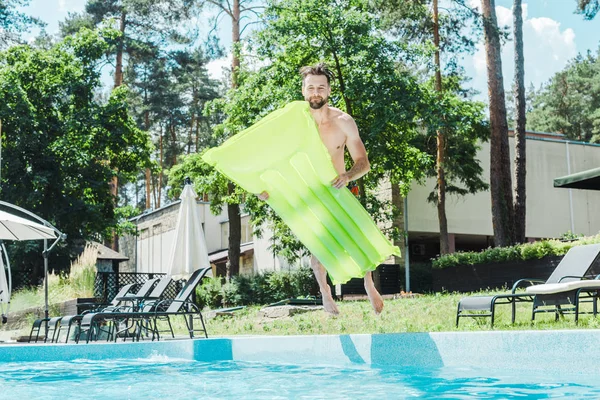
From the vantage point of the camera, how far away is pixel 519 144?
60.7 ft

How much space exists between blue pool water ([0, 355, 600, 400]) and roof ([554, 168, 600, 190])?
26.5ft

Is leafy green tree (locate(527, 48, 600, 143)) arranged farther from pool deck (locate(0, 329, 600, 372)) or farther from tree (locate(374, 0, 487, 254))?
pool deck (locate(0, 329, 600, 372))

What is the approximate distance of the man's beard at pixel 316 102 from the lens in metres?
5.86

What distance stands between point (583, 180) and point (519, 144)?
644 cm

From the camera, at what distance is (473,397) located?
153 inches

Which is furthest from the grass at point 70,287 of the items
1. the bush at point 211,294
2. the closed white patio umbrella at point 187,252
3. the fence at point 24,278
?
the fence at point 24,278

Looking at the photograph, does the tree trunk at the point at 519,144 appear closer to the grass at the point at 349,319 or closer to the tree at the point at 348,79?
the tree at the point at 348,79

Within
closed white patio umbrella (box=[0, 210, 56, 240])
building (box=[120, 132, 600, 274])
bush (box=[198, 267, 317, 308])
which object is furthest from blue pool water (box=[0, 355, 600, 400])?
building (box=[120, 132, 600, 274])

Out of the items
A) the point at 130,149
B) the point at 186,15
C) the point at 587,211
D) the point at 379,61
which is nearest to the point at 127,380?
the point at 379,61

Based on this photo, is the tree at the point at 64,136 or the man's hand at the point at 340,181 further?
the tree at the point at 64,136

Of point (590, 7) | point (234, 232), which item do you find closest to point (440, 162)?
point (590, 7)

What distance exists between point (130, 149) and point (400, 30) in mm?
10068

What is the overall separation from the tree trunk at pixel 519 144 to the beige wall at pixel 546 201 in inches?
276

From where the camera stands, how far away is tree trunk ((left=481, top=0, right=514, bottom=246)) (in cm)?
1789
